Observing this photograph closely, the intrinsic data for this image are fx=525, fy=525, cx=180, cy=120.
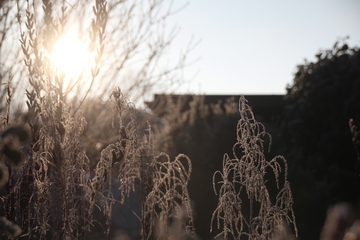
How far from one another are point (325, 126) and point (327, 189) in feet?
3.74

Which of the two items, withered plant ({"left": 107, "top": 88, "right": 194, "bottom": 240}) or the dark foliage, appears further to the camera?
the dark foliage

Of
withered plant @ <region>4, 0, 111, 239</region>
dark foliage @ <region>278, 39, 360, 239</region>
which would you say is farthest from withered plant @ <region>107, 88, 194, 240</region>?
dark foliage @ <region>278, 39, 360, 239</region>

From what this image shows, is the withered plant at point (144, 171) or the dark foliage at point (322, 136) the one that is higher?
the dark foliage at point (322, 136)

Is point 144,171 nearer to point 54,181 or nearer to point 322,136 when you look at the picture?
point 54,181

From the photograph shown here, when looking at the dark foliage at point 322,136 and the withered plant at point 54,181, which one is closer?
the withered plant at point 54,181

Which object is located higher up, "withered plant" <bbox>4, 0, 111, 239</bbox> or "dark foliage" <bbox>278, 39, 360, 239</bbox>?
"dark foliage" <bbox>278, 39, 360, 239</bbox>

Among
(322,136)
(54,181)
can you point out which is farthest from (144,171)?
(322,136)

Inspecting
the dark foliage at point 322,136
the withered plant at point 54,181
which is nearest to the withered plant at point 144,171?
the withered plant at point 54,181

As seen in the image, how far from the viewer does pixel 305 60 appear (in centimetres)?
1093

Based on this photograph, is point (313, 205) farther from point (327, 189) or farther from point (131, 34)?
point (131, 34)

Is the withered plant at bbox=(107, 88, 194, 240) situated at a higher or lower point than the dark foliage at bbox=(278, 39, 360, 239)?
lower

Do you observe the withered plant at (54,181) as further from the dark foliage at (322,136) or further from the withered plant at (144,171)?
the dark foliage at (322,136)

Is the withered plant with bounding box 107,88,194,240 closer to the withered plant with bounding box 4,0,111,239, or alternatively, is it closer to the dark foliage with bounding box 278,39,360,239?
the withered plant with bounding box 4,0,111,239

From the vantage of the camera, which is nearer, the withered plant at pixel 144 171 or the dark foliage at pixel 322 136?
the withered plant at pixel 144 171
